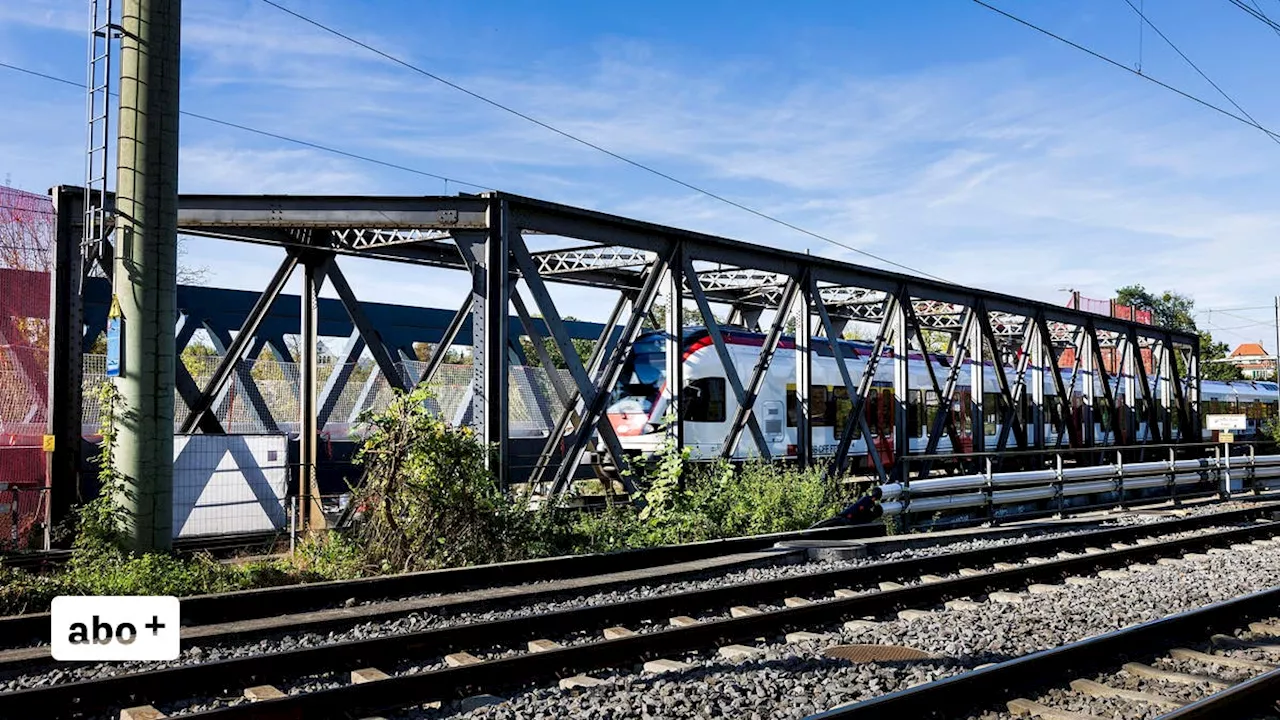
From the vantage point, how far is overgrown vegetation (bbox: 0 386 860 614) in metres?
9.81

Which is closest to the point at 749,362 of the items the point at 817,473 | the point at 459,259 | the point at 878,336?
the point at 878,336

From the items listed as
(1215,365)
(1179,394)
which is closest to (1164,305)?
(1215,365)

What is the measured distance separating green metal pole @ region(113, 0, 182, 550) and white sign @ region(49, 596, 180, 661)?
6854mm

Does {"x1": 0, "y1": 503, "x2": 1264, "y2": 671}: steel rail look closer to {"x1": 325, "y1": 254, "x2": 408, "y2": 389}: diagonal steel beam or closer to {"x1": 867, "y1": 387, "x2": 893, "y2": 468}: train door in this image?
{"x1": 325, "y1": 254, "x2": 408, "y2": 389}: diagonal steel beam

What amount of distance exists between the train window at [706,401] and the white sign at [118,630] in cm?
1686

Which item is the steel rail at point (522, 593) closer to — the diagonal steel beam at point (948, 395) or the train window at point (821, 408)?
the diagonal steel beam at point (948, 395)

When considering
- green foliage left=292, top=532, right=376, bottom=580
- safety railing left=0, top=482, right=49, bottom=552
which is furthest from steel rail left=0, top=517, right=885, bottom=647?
safety railing left=0, top=482, right=49, bottom=552

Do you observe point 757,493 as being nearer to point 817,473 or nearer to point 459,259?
point 817,473

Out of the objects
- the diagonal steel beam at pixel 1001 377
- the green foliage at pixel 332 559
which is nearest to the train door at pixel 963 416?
the diagonal steel beam at pixel 1001 377

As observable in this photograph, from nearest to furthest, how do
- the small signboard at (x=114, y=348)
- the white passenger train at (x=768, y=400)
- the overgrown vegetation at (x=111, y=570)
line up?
the overgrown vegetation at (x=111, y=570) → the small signboard at (x=114, y=348) → the white passenger train at (x=768, y=400)

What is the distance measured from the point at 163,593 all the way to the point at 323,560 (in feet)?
8.09

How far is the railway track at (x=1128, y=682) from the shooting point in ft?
19.9

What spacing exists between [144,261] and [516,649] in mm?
5443

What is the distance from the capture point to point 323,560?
11641mm
